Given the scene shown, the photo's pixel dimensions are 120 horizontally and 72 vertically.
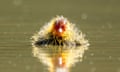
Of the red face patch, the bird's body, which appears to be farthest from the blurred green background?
the red face patch

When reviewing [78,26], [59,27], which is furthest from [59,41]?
[78,26]

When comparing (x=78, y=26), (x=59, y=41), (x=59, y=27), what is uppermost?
(x=78, y=26)

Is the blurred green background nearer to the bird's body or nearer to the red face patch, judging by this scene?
the bird's body

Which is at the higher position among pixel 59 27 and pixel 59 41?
pixel 59 27

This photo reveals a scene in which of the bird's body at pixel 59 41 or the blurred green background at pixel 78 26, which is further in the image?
the bird's body at pixel 59 41

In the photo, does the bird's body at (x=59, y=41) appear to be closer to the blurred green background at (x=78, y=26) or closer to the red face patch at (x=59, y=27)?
the red face patch at (x=59, y=27)

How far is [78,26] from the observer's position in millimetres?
19703

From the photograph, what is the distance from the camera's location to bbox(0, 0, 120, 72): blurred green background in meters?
11.3

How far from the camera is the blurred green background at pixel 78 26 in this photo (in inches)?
445

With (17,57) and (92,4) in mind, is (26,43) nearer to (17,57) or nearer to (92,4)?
(17,57)

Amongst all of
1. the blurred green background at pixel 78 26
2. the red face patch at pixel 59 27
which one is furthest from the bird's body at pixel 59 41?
the blurred green background at pixel 78 26

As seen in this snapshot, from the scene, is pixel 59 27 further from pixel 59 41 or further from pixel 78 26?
pixel 78 26

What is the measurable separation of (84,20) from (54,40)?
8.39m

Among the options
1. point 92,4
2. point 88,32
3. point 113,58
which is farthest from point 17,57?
point 92,4
